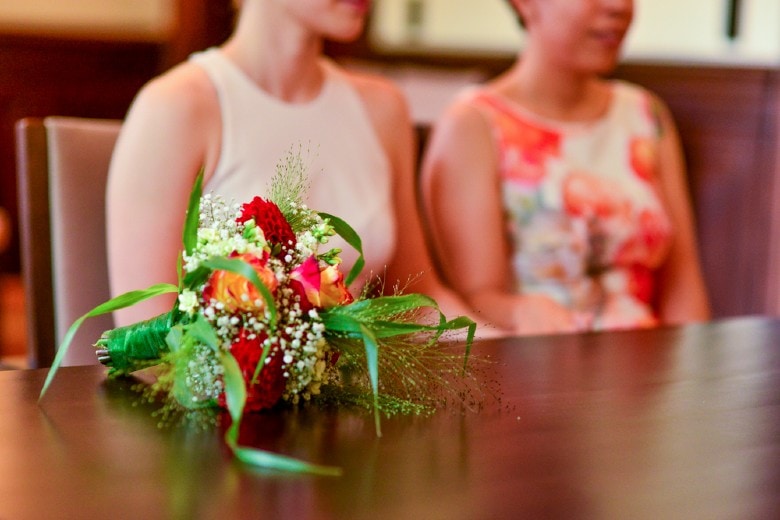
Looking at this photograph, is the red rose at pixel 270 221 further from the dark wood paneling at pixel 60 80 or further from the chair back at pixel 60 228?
the dark wood paneling at pixel 60 80

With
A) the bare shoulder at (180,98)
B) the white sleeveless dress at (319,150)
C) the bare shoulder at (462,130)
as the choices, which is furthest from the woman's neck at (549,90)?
the bare shoulder at (180,98)

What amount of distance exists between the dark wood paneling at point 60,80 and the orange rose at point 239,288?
15.6 feet

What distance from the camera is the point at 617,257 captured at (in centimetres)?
209

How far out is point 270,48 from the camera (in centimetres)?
169

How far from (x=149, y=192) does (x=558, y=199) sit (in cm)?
88

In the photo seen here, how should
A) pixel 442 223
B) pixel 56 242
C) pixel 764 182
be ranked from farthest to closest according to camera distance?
1. pixel 764 182
2. pixel 442 223
3. pixel 56 242

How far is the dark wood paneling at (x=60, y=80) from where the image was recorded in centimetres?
525

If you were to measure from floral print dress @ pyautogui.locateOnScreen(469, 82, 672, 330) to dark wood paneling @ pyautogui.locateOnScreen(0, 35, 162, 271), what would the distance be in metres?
3.73

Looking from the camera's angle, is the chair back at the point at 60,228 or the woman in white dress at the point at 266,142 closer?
the woman in white dress at the point at 266,142

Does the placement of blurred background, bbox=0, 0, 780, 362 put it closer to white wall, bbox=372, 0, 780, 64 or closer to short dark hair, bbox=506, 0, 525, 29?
white wall, bbox=372, 0, 780, 64

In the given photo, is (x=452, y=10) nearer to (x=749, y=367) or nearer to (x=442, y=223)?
(x=442, y=223)

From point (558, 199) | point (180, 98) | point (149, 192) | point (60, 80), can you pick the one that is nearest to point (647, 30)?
point (558, 199)

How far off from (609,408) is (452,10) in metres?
3.66

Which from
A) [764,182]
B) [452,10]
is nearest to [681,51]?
[764,182]
